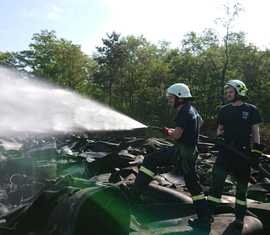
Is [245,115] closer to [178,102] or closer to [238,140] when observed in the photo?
[238,140]

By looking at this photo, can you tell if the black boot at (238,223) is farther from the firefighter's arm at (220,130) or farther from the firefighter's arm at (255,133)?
the firefighter's arm at (220,130)

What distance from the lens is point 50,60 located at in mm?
51781

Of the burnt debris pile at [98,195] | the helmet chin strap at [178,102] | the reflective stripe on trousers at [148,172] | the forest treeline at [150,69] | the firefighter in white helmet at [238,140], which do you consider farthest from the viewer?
the forest treeline at [150,69]

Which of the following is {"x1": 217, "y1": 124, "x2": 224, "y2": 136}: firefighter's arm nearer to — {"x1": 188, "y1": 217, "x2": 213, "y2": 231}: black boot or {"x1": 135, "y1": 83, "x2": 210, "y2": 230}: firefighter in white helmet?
{"x1": 135, "y1": 83, "x2": 210, "y2": 230}: firefighter in white helmet

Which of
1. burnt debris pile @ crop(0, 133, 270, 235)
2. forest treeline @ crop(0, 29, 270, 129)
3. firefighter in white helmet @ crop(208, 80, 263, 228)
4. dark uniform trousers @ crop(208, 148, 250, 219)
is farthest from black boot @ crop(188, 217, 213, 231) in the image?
forest treeline @ crop(0, 29, 270, 129)

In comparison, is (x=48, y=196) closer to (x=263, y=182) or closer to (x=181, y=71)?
(x=263, y=182)

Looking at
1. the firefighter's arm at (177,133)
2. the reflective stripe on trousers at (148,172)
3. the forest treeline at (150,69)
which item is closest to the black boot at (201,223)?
the reflective stripe on trousers at (148,172)

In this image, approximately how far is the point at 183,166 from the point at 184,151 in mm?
208

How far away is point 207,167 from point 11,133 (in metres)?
8.27

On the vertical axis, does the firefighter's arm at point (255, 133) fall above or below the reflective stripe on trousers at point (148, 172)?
above

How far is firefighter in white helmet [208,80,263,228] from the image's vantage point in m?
6.33

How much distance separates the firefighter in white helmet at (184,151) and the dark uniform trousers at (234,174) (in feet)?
1.25

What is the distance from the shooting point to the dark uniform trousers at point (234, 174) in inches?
251

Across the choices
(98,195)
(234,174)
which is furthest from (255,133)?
(98,195)
